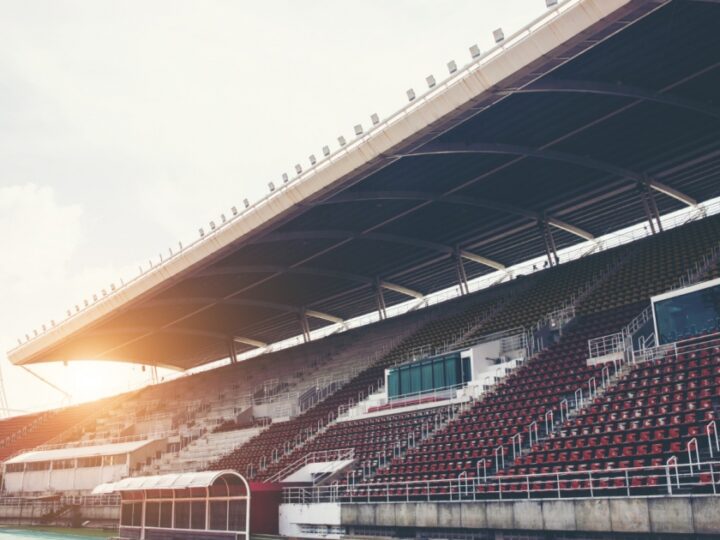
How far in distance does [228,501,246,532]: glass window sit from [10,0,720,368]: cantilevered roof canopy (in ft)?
40.2

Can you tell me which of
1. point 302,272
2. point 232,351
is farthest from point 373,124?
point 232,351

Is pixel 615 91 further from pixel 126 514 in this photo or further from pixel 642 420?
pixel 126 514

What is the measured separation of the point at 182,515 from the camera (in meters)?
27.9

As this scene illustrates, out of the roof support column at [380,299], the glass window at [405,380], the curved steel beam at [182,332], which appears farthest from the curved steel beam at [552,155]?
the curved steel beam at [182,332]

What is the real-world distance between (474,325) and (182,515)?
17604 mm

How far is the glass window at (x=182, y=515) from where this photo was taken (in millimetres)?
27625

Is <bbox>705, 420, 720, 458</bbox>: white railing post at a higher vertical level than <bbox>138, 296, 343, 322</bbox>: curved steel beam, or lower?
lower

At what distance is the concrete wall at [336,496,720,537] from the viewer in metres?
16.1

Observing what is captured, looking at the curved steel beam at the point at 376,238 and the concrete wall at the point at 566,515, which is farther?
the curved steel beam at the point at 376,238

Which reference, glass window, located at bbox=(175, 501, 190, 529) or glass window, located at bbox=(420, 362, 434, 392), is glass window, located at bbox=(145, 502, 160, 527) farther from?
glass window, located at bbox=(420, 362, 434, 392)

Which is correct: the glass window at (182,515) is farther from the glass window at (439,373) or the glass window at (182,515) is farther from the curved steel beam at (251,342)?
the curved steel beam at (251,342)

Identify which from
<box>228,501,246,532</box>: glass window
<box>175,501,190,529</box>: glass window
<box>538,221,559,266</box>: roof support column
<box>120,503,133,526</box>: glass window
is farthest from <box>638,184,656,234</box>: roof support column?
<box>120,503,133,526</box>: glass window

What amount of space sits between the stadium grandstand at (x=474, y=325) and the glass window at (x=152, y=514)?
10 centimetres

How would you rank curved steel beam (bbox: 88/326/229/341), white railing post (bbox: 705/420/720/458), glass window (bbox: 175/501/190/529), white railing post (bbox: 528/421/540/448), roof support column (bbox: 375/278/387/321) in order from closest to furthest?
1. white railing post (bbox: 705/420/720/458)
2. white railing post (bbox: 528/421/540/448)
3. glass window (bbox: 175/501/190/529)
4. roof support column (bbox: 375/278/387/321)
5. curved steel beam (bbox: 88/326/229/341)
